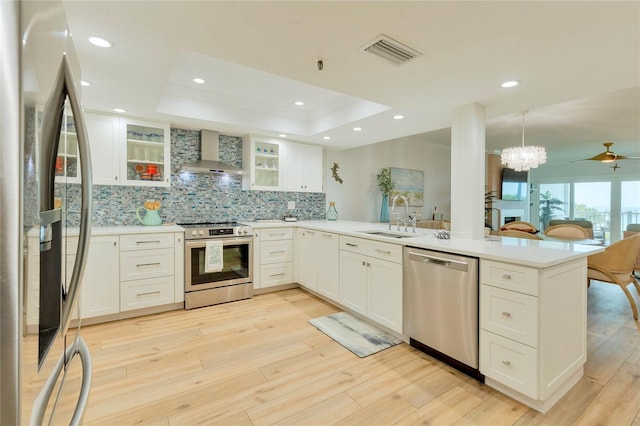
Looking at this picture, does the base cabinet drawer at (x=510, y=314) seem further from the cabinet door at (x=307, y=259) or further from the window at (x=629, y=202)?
the window at (x=629, y=202)

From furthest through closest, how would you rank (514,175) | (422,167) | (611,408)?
(514,175), (422,167), (611,408)

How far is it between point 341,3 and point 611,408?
2.80m

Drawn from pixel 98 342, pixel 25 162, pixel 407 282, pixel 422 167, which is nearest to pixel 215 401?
pixel 98 342

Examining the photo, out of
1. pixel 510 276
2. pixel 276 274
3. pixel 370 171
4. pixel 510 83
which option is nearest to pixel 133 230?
pixel 276 274

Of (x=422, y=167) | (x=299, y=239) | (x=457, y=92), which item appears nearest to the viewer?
(x=457, y=92)

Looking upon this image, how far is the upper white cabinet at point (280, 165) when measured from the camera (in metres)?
4.13

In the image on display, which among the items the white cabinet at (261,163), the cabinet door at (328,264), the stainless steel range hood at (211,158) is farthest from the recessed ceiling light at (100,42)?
the cabinet door at (328,264)

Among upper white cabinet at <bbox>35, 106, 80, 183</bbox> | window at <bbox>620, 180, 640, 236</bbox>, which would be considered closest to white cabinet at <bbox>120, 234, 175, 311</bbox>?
upper white cabinet at <bbox>35, 106, 80, 183</bbox>

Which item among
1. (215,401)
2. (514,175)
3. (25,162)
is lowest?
(215,401)

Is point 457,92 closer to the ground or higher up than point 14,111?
higher up

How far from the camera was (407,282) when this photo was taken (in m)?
2.50

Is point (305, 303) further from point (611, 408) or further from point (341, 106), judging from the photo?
point (611, 408)

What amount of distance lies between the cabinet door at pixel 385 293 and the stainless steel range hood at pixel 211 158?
7.17 feet

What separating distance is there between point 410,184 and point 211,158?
4085 millimetres
